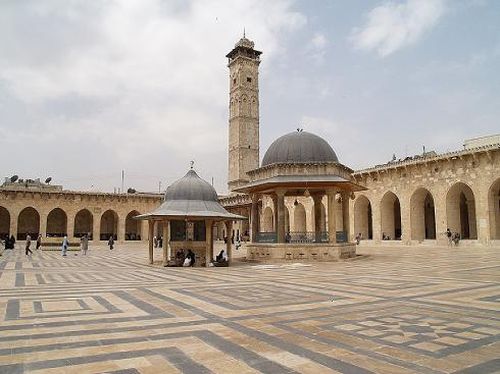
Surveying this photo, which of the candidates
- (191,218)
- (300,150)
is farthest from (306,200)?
(191,218)

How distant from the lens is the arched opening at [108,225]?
48.3 metres

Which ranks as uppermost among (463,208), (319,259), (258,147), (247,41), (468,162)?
(247,41)

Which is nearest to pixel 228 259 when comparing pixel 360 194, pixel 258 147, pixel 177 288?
pixel 177 288

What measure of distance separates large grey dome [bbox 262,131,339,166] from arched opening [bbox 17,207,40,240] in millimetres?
33385

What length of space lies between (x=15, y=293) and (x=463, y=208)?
35.0 meters

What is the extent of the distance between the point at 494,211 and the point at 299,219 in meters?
19.5

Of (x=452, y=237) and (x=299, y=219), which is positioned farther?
(x=299, y=219)

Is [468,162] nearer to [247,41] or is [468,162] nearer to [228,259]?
[228,259]

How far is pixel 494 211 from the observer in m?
26.1

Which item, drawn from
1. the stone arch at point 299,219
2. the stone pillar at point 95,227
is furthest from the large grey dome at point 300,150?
the stone pillar at point 95,227

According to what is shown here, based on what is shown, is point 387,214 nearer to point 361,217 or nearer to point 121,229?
point 361,217

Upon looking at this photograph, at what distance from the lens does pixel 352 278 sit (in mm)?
11047

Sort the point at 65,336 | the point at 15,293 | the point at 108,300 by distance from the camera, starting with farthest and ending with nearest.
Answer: the point at 15,293, the point at 108,300, the point at 65,336

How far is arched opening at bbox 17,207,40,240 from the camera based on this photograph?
43000mm
